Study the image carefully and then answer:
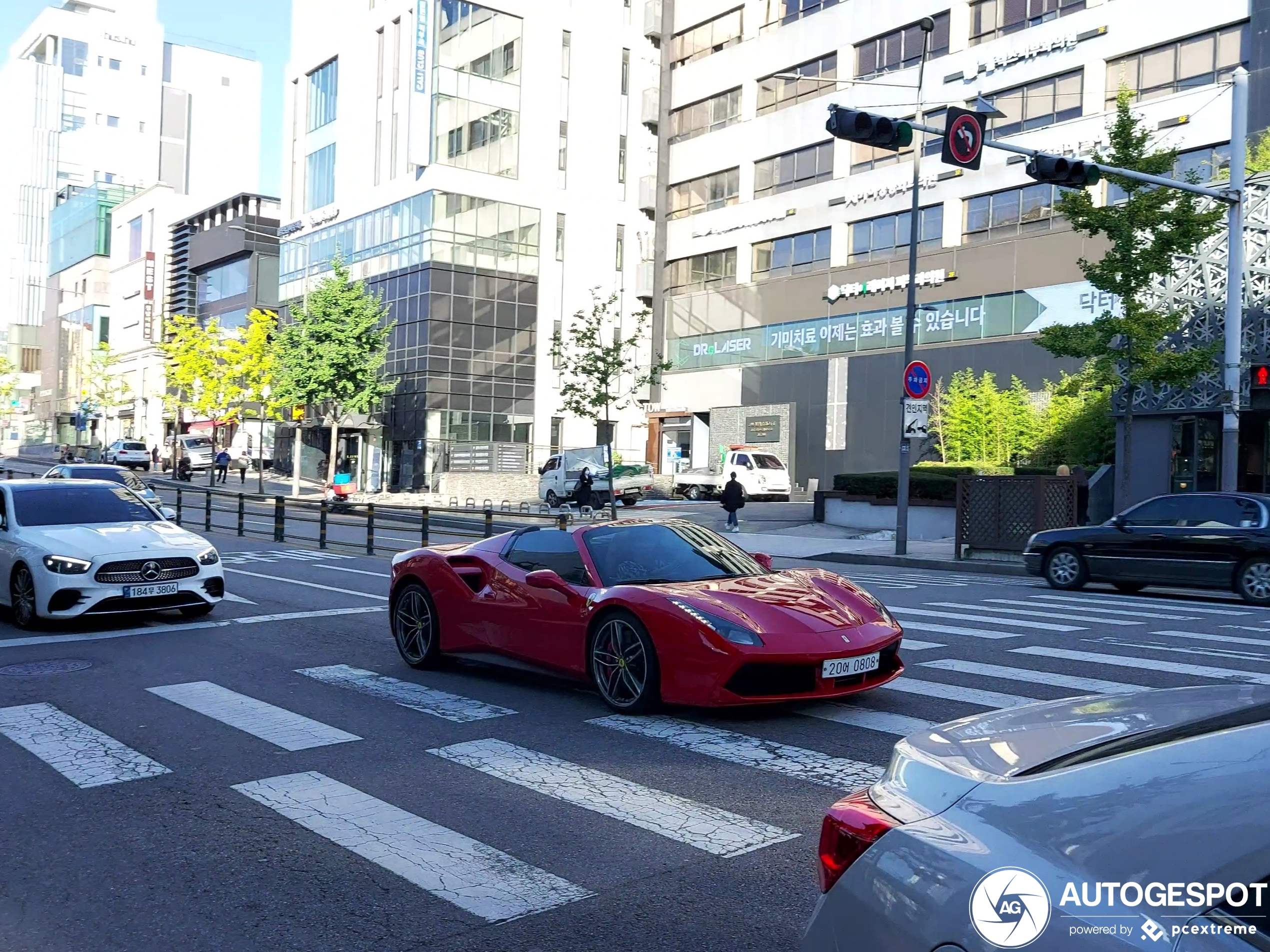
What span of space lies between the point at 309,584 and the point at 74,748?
9822 millimetres

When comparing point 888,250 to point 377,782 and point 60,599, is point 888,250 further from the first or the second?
point 377,782

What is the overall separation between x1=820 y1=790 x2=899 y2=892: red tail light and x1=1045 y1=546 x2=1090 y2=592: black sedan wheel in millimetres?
16922

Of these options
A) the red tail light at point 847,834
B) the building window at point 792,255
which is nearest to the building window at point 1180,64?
the building window at point 792,255

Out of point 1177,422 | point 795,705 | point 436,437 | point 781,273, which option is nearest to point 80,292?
point 436,437

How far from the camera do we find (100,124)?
14588cm

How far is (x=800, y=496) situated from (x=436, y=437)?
17858 mm

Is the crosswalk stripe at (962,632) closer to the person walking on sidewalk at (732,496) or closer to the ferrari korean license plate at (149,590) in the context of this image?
the ferrari korean license plate at (149,590)

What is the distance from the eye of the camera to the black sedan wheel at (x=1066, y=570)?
18453 mm

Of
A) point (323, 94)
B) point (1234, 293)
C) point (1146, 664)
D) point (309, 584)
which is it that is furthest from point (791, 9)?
point (1146, 664)

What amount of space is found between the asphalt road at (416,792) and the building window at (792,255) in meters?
38.4

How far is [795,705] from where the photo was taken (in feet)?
27.1

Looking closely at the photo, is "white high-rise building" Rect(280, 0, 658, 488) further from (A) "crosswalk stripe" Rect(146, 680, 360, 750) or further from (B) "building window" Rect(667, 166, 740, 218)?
(A) "crosswalk stripe" Rect(146, 680, 360, 750)

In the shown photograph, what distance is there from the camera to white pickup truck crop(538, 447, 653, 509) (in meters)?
40.8

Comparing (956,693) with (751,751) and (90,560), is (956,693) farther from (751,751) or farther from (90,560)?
(90,560)
